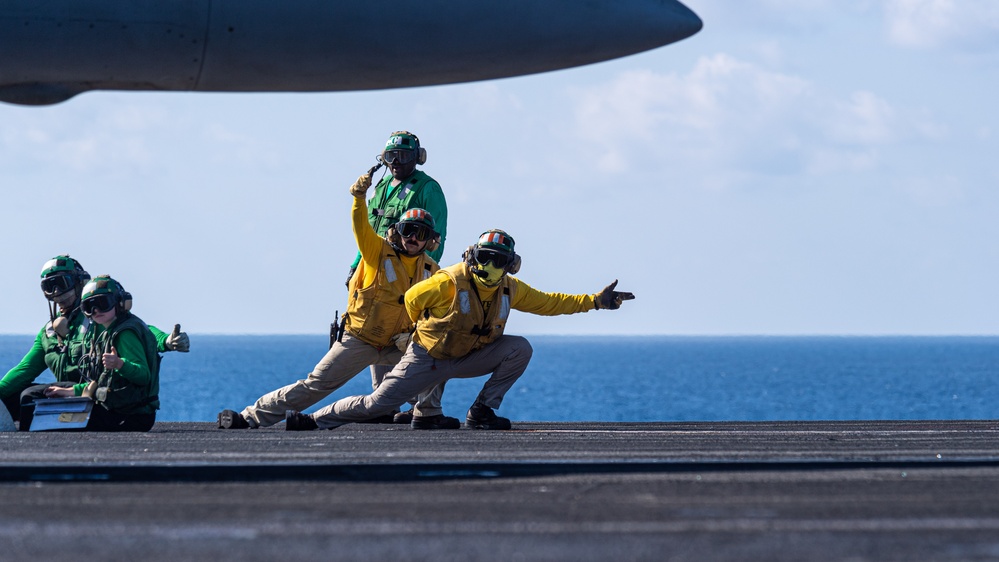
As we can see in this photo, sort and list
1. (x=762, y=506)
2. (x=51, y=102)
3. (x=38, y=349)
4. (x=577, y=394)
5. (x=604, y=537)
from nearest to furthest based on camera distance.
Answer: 1. (x=604, y=537)
2. (x=762, y=506)
3. (x=51, y=102)
4. (x=38, y=349)
5. (x=577, y=394)

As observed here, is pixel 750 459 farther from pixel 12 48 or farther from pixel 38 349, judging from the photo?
pixel 38 349

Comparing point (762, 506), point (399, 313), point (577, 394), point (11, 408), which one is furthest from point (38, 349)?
point (577, 394)

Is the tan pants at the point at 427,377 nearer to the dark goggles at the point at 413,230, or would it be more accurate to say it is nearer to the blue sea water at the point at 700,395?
the dark goggles at the point at 413,230

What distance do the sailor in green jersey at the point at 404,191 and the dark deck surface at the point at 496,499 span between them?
3324 mm

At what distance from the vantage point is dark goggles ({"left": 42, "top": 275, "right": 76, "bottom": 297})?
49.0 feet

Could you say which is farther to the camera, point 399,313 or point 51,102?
point 399,313

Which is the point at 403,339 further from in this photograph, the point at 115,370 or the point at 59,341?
the point at 59,341

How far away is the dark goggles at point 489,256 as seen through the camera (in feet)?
43.3

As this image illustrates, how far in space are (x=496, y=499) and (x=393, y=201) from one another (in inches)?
279

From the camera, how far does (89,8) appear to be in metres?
9.34

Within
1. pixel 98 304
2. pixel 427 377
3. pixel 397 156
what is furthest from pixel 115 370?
pixel 397 156

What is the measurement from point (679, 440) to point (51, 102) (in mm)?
5364

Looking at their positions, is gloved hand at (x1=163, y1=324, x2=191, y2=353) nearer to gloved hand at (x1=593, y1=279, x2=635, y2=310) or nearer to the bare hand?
the bare hand

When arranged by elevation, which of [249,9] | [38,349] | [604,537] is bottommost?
[604,537]
